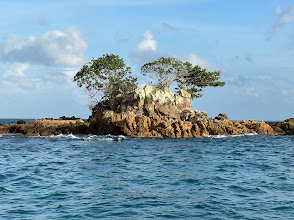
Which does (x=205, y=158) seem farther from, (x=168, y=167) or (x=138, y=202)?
(x=138, y=202)

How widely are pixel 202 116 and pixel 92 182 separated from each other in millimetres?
33851

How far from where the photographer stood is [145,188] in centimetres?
1456

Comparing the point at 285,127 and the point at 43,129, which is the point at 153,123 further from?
the point at 285,127

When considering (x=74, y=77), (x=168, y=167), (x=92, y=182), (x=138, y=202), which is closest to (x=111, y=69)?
(x=74, y=77)

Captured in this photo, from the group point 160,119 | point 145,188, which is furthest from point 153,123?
point 145,188

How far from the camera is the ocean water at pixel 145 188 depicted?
1122 centimetres

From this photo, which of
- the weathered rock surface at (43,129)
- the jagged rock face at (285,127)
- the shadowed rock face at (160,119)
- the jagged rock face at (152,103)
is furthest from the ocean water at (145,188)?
the jagged rock face at (285,127)

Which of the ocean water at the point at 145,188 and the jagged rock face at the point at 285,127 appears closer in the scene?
the ocean water at the point at 145,188

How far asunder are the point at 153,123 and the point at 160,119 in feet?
Answer: 3.74

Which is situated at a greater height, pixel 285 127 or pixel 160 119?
pixel 160 119

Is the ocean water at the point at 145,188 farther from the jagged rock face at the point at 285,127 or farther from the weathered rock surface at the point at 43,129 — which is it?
the jagged rock face at the point at 285,127

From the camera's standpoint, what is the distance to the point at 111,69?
54.5 meters

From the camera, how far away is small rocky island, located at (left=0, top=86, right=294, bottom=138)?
43531mm

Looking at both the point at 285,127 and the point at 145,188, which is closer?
the point at 145,188
